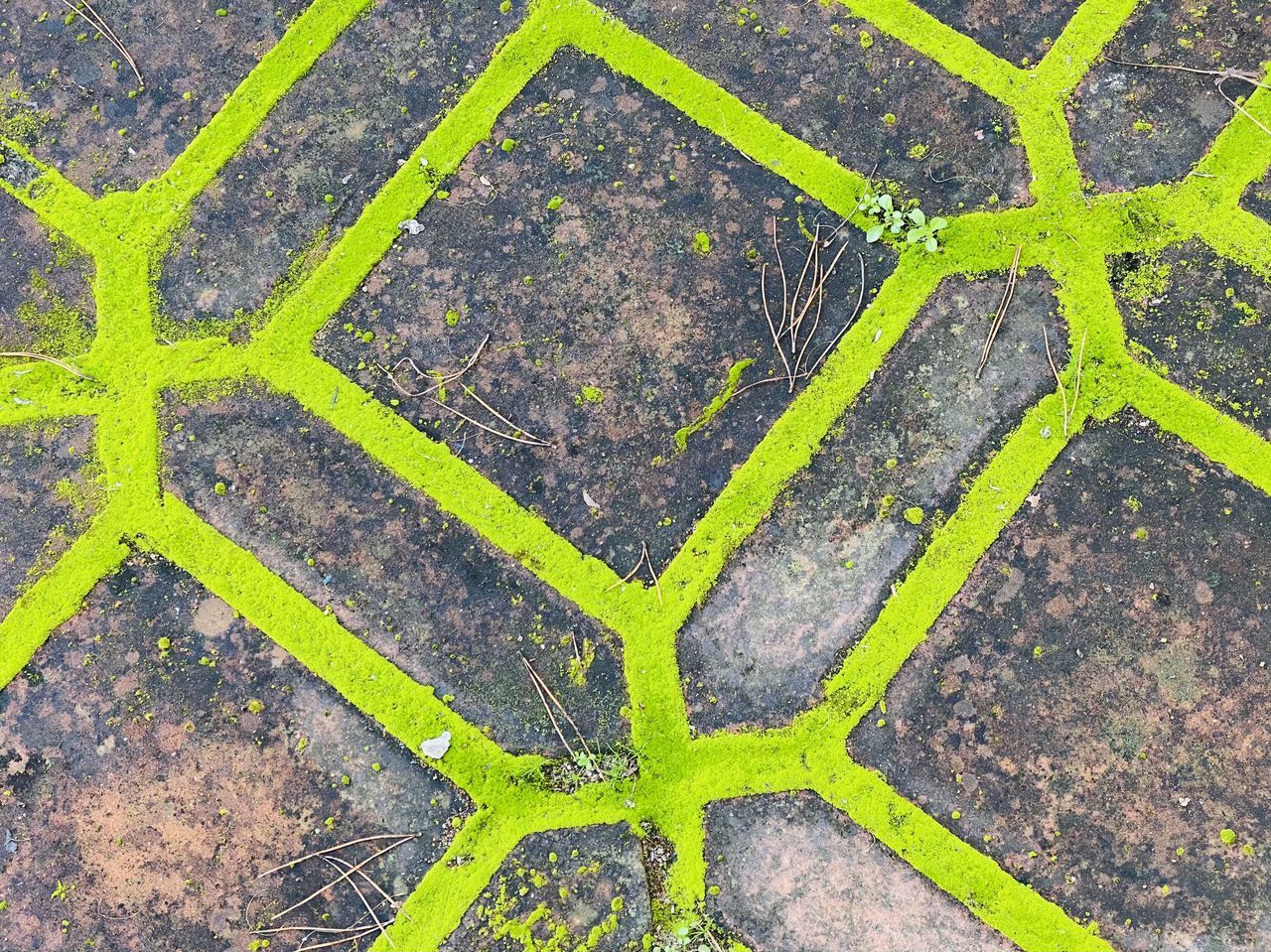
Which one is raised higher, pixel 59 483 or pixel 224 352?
pixel 224 352

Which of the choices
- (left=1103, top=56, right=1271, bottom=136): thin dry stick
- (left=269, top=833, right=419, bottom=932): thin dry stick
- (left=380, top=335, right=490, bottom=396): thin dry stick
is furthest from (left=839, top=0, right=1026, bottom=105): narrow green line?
(left=269, top=833, right=419, bottom=932): thin dry stick

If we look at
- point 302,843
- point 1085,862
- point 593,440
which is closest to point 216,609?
point 302,843

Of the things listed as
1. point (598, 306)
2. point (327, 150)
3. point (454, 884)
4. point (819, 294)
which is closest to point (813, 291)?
point (819, 294)

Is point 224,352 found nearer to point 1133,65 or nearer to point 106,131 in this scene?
point 106,131

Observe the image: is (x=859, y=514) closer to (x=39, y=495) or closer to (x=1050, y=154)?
(x=1050, y=154)

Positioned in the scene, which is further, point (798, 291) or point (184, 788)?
point (798, 291)

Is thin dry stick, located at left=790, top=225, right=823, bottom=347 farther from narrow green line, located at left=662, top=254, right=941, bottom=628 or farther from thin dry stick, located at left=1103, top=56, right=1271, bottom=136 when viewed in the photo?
thin dry stick, located at left=1103, top=56, right=1271, bottom=136
